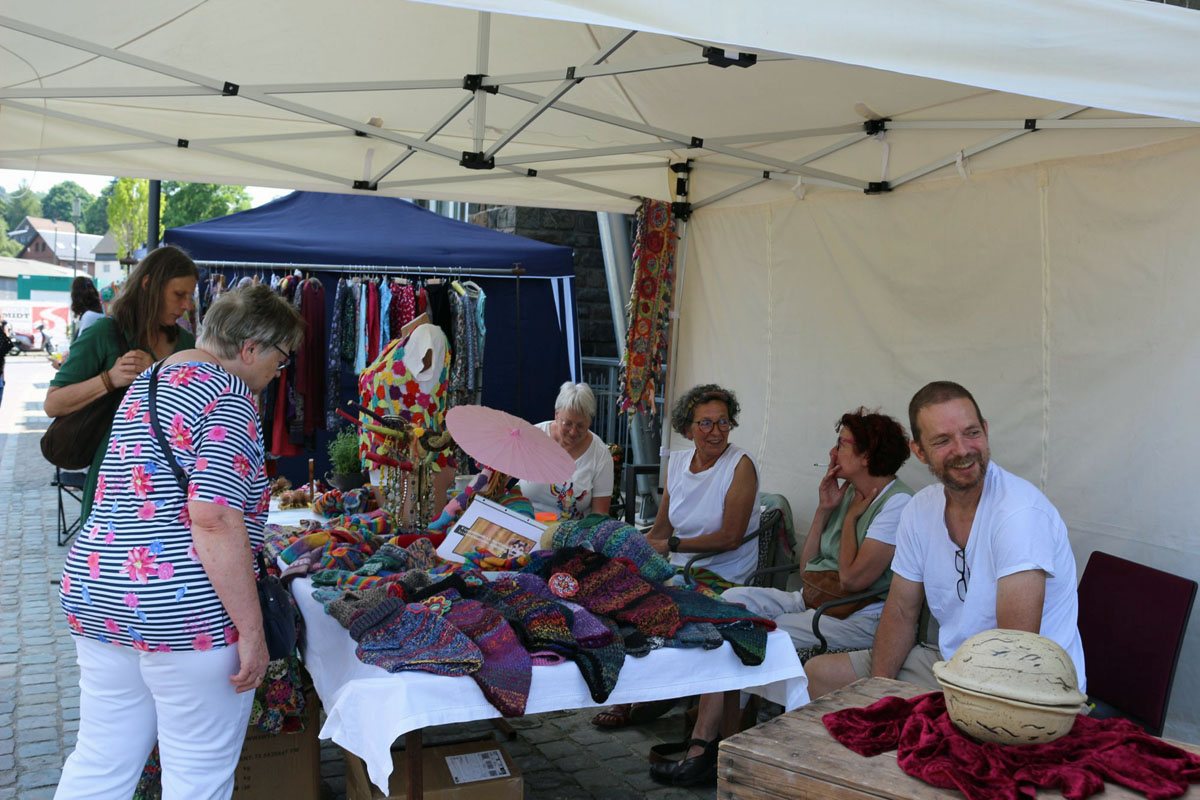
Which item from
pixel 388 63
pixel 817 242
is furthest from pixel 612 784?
→ pixel 388 63

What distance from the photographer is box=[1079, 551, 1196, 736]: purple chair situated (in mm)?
3090

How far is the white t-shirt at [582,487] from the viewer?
4703 mm

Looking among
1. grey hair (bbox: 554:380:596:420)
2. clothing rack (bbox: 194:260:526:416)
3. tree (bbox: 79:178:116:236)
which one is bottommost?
grey hair (bbox: 554:380:596:420)

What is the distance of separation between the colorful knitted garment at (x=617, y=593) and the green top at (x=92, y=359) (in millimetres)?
1616

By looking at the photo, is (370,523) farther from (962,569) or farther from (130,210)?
(130,210)

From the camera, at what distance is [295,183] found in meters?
5.31

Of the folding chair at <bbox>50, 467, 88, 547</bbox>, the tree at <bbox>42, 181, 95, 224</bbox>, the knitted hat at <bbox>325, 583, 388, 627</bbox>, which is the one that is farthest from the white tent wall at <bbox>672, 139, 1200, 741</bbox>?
the tree at <bbox>42, 181, 95, 224</bbox>

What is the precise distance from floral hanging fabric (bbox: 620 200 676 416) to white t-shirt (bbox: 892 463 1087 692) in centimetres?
314

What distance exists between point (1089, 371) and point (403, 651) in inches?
105

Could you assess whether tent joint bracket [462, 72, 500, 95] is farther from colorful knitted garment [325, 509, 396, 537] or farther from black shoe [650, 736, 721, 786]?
black shoe [650, 736, 721, 786]

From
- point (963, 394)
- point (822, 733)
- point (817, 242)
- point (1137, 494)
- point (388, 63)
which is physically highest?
point (388, 63)

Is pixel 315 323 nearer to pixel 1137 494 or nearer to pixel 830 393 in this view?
pixel 830 393

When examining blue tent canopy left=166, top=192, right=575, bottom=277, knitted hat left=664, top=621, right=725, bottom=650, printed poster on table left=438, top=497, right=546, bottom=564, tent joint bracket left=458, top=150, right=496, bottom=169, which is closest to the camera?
knitted hat left=664, top=621, right=725, bottom=650

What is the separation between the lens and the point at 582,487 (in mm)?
4781
